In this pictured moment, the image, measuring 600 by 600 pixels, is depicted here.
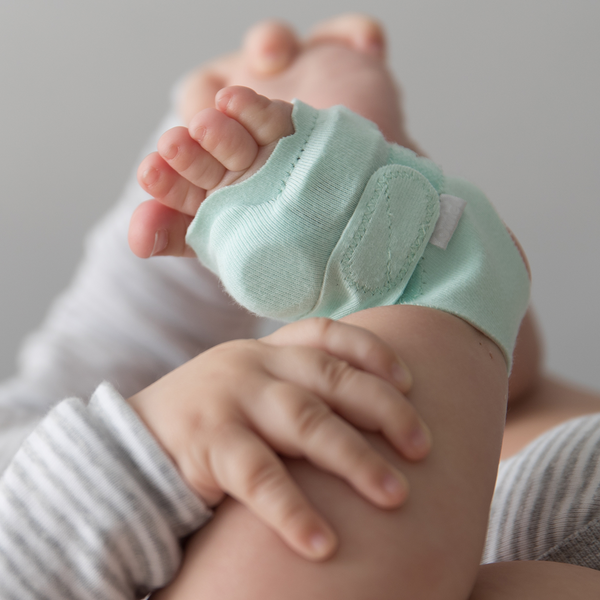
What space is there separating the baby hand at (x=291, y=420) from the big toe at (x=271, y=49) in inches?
20.9

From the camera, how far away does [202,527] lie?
0.32m

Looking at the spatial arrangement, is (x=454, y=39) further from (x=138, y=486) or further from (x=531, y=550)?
(x=138, y=486)

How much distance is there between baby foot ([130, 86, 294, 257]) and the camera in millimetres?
375

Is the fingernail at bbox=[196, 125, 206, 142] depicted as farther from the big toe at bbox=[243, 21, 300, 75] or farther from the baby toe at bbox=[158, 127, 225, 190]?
the big toe at bbox=[243, 21, 300, 75]

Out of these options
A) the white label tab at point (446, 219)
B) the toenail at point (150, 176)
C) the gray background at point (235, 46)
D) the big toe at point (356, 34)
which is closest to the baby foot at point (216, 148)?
the toenail at point (150, 176)

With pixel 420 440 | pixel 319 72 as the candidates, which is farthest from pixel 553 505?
pixel 319 72

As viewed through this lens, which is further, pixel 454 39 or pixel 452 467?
pixel 454 39

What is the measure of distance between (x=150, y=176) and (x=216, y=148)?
52 millimetres

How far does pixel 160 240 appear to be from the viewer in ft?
1.42

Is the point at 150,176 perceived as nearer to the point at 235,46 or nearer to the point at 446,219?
the point at 446,219

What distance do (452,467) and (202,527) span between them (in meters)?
0.13

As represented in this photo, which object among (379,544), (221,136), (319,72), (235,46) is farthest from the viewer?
(235,46)

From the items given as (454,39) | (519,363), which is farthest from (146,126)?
(519,363)

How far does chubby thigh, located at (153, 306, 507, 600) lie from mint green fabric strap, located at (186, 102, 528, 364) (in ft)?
0.23
